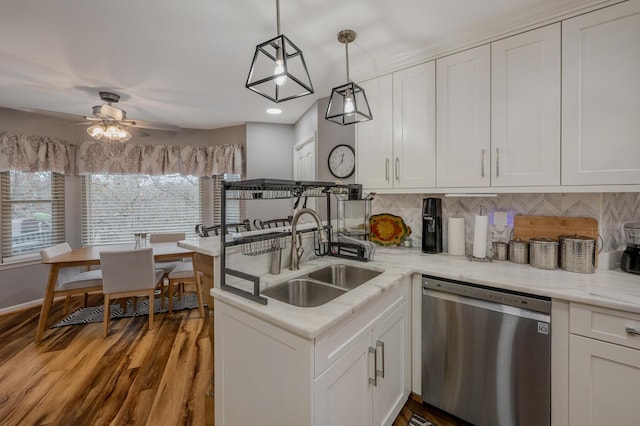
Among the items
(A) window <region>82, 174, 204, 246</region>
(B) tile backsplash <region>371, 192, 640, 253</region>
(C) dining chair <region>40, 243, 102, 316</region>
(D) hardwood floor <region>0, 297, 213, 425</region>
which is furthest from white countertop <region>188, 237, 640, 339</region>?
(A) window <region>82, 174, 204, 246</region>

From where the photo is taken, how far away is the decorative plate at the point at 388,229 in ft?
7.85

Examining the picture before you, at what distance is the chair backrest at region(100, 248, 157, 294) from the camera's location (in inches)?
106

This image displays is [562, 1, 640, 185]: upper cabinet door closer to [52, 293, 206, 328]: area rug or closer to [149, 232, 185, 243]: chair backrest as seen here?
[52, 293, 206, 328]: area rug

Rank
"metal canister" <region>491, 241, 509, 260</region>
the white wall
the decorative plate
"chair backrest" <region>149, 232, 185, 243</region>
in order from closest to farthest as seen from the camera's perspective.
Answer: "metal canister" <region>491, 241, 509, 260</region> < the decorative plate < "chair backrest" <region>149, 232, 185, 243</region> < the white wall

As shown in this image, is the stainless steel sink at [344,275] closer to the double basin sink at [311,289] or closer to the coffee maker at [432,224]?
the double basin sink at [311,289]

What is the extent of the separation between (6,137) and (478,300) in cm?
524

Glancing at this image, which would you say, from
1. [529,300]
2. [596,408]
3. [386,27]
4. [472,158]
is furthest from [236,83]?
[596,408]

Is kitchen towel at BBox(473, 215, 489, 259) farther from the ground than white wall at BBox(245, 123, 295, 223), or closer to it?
closer to it

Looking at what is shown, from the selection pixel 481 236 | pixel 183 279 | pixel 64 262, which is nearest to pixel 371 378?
pixel 481 236

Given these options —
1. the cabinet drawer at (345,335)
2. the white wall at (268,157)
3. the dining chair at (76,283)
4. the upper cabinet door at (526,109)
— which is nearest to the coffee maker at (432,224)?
the upper cabinet door at (526,109)

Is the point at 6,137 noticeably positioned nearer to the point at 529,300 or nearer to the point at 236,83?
the point at 236,83

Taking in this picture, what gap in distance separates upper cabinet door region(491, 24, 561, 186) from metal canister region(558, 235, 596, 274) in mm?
368

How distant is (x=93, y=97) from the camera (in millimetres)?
3076

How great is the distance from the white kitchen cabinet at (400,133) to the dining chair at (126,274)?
2.34m
